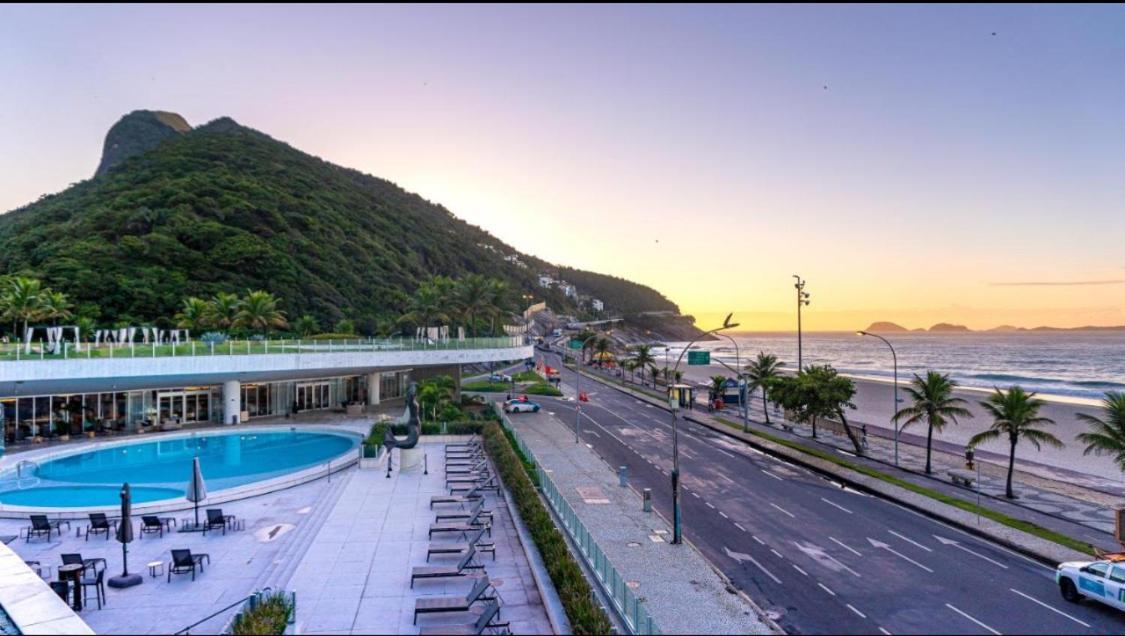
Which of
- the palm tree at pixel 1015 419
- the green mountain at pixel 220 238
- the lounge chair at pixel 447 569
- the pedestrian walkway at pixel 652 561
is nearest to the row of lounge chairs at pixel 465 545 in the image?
the lounge chair at pixel 447 569

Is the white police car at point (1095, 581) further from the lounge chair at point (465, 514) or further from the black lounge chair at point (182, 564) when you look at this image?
the black lounge chair at point (182, 564)

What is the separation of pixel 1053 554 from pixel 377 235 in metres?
118

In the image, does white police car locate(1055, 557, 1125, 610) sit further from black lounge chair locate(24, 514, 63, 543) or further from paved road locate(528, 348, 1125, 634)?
black lounge chair locate(24, 514, 63, 543)

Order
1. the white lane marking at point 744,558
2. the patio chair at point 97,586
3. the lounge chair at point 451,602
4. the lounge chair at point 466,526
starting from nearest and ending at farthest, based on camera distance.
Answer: the lounge chair at point 451,602 < the patio chair at point 97,586 < the white lane marking at point 744,558 < the lounge chair at point 466,526

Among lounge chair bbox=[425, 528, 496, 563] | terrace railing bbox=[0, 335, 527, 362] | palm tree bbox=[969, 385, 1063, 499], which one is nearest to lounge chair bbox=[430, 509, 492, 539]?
lounge chair bbox=[425, 528, 496, 563]

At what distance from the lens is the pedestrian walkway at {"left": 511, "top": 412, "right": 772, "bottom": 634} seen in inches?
560

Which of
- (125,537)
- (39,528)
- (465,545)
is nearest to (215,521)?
(125,537)

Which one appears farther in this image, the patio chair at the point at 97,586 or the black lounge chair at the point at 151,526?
the black lounge chair at the point at 151,526

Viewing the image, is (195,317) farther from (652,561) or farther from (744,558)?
(744,558)

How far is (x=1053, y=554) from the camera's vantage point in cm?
1920

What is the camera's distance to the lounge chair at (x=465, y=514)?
62.1 feet

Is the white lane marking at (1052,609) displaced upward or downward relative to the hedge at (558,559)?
downward

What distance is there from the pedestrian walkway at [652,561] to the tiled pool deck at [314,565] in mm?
3013

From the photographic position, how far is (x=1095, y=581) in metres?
15.3
